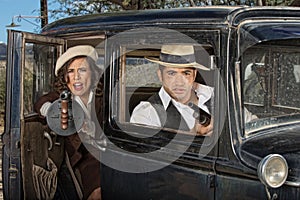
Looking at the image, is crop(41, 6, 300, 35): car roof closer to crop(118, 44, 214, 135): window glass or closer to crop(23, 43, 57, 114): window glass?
crop(118, 44, 214, 135): window glass

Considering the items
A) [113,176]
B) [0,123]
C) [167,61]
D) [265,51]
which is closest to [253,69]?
[265,51]

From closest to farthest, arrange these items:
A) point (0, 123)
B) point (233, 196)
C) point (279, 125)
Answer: point (233, 196), point (279, 125), point (0, 123)

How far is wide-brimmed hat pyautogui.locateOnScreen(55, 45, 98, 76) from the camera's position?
380 cm

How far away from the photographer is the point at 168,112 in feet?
10.5

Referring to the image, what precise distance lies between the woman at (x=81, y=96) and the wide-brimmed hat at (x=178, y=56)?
70cm

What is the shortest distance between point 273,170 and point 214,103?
1.55 ft

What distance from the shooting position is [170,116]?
316cm

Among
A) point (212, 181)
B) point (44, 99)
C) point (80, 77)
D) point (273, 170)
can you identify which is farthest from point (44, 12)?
point (273, 170)

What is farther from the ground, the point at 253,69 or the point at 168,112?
the point at 253,69

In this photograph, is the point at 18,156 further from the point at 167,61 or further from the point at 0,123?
the point at 0,123

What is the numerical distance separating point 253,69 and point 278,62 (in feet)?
0.55

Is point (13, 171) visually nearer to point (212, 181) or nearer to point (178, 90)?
point (178, 90)

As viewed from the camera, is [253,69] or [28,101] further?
[28,101]

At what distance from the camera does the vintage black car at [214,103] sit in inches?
107
